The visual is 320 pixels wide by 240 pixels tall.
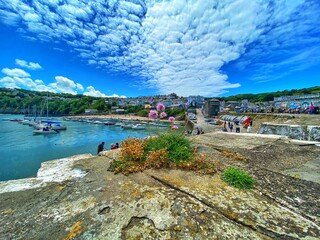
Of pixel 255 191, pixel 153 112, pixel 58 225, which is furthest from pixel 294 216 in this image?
pixel 153 112

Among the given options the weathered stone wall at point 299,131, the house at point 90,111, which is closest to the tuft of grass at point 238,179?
the weathered stone wall at point 299,131

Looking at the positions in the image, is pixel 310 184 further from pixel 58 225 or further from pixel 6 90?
pixel 6 90

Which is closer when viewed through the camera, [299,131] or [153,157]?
[153,157]

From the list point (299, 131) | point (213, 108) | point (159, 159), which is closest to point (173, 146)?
point (159, 159)

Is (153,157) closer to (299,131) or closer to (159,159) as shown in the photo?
(159,159)

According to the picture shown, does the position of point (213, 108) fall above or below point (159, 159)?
above

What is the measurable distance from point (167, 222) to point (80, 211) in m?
0.97

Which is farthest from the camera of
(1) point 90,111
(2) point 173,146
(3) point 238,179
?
(1) point 90,111

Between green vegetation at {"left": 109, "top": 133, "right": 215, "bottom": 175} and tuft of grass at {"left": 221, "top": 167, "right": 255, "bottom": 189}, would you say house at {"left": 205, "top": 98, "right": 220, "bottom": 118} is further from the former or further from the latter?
tuft of grass at {"left": 221, "top": 167, "right": 255, "bottom": 189}

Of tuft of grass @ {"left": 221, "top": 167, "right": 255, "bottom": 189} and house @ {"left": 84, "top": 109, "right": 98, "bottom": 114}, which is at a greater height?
house @ {"left": 84, "top": 109, "right": 98, "bottom": 114}

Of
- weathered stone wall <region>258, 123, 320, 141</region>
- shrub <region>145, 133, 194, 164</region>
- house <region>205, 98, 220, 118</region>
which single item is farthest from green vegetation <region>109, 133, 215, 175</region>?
house <region>205, 98, 220, 118</region>

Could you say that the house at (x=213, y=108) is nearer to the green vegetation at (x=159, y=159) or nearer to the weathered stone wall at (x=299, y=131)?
the weathered stone wall at (x=299, y=131)

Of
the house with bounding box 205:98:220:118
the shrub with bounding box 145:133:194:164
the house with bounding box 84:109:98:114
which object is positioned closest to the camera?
the shrub with bounding box 145:133:194:164

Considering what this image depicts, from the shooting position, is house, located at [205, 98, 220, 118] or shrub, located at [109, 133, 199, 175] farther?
house, located at [205, 98, 220, 118]
